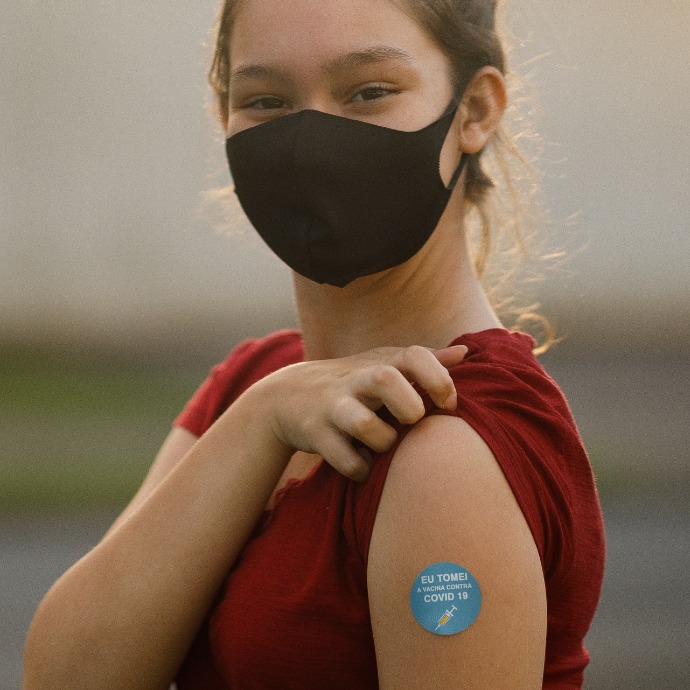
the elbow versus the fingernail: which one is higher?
the fingernail

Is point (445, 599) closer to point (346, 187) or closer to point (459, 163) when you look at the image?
point (346, 187)

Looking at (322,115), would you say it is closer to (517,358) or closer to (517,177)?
(517,358)

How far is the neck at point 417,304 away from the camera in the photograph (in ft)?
6.64

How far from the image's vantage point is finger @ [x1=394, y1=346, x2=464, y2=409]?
5.16 feet

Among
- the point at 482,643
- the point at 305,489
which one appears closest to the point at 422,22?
the point at 305,489

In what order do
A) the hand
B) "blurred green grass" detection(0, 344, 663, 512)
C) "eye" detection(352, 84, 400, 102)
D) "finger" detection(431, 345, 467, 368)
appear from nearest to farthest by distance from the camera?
the hand → "finger" detection(431, 345, 467, 368) → "eye" detection(352, 84, 400, 102) → "blurred green grass" detection(0, 344, 663, 512)

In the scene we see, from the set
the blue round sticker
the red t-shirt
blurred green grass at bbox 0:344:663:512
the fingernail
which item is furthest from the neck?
blurred green grass at bbox 0:344:663:512

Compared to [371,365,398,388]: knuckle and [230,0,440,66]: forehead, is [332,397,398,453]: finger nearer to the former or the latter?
[371,365,398,388]: knuckle

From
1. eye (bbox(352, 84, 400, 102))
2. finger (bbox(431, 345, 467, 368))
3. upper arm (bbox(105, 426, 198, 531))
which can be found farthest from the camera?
upper arm (bbox(105, 426, 198, 531))

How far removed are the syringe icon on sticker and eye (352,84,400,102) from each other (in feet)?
2.93

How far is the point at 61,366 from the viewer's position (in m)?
10.6

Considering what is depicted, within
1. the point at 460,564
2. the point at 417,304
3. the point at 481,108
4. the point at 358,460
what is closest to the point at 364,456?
the point at 358,460

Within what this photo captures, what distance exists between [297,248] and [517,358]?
46cm

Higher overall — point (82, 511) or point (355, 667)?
point (355, 667)
